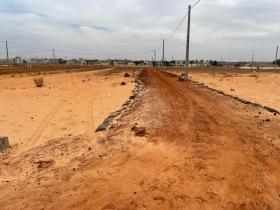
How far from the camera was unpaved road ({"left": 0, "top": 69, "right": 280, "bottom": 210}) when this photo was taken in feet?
16.4

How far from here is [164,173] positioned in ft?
19.6

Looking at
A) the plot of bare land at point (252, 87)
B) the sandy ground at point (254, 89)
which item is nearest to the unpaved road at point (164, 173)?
the plot of bare land at point (252, 87)

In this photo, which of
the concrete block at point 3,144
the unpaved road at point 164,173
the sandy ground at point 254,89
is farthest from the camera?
the sandy ground at point 254,89

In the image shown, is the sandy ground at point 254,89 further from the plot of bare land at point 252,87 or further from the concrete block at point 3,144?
the concrete block at point 3,144

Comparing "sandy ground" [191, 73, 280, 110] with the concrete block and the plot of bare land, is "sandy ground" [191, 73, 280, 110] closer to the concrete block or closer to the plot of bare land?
the plot of bare land

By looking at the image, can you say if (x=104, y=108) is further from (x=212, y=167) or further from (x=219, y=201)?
(x=219, y=201)

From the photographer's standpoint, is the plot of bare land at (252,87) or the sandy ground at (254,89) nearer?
the sandy ground at (254,89)

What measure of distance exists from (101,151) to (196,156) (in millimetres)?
1913

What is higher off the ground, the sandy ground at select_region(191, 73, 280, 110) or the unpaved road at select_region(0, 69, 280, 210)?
the unpaved road at select_region(0, 69, 280, 210)

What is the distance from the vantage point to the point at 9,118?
12453 mm

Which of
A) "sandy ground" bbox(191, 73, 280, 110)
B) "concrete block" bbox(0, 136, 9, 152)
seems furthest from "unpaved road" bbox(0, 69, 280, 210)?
"sandy ground" bbox(191, 73, 280, 110)

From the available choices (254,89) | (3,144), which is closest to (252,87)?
(254,89)

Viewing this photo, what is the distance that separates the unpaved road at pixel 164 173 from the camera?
197 inches

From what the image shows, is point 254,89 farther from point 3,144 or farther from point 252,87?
point 3,144
